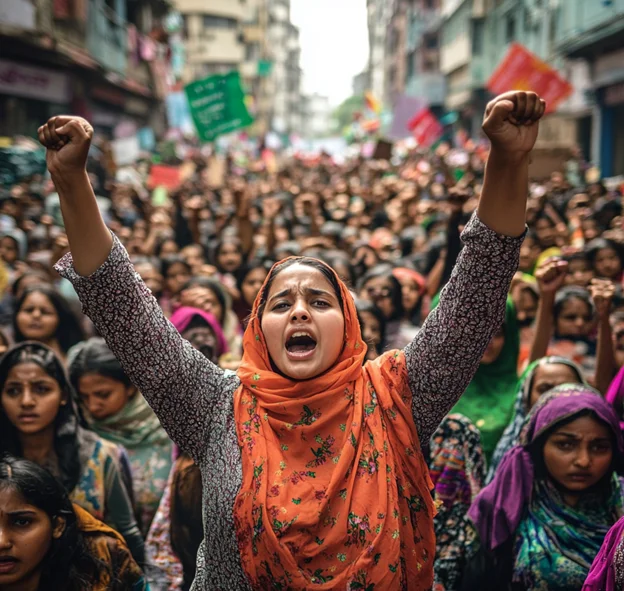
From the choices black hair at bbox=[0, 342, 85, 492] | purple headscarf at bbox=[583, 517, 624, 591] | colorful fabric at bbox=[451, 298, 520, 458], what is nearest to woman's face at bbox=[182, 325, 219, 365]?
black hair at bbox=[0, 342, 85, 492]

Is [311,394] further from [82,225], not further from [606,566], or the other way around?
[606,566]

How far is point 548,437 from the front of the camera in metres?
2.49

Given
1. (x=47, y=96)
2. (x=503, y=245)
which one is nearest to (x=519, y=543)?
(x=503, y=245)

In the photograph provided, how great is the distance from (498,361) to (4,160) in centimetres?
717

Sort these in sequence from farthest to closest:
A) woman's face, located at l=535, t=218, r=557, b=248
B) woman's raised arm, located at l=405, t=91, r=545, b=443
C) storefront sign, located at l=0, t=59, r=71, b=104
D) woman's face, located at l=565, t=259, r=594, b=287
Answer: storefront sign, located at l=0, t=59, r=71, b=104
woman's face, located at l=535, t=218, r=557, b=248
woman's face, located at l=565, t=259, r=594, b=287
woman's raised arm, located at l=405, t=91, r=545, b=443

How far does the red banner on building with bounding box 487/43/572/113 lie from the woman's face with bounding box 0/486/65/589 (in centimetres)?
1028

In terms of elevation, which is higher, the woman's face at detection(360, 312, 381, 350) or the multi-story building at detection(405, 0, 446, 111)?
the multi-story building at detection(405, 0, 446, 111)

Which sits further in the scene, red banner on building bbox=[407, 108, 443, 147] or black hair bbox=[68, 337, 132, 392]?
red banner on building bbox=[407, 108, 443, 147]

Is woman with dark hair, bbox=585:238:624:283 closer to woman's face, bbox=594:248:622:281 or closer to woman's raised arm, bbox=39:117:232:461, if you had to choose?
woman's face, bbox=594:248:622:281

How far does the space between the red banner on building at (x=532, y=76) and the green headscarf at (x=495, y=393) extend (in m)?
8.42

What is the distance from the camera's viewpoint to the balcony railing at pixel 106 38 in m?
17.4

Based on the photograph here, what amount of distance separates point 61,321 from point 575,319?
2.71m

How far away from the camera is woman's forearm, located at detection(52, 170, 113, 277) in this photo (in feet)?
5.28

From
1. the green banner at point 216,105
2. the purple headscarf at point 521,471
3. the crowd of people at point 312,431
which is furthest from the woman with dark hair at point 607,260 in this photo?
the green banner at point 216,105
